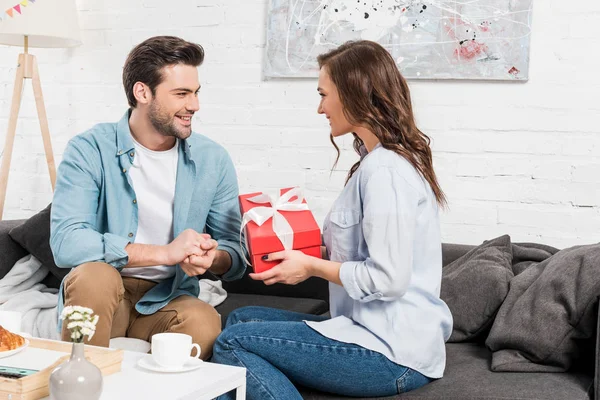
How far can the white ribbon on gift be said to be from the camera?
2027 millimetres

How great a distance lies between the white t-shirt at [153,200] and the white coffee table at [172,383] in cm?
62

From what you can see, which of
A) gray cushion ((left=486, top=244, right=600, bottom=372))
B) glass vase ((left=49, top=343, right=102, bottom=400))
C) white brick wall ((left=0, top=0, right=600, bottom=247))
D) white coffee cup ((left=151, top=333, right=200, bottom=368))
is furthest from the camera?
white brick wall ((left=0, top=0, right=600, bottom=247))

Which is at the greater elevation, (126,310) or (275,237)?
(275,237)

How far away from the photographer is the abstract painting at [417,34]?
9.57ft

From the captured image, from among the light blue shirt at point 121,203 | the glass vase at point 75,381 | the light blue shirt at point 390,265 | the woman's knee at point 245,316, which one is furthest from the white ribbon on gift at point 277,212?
the glass vase at point 75,381

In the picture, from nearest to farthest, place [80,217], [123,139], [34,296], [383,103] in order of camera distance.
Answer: [383,103] < [80,217] < [123,139] < [34,296]

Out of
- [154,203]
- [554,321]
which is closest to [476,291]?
[554,321]

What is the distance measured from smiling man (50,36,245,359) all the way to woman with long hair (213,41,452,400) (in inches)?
12.7

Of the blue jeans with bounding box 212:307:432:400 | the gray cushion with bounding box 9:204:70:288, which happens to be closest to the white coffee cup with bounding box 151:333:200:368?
the blue jeans with bounding box 212:307:432:400

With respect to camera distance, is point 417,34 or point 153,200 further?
point 417,34

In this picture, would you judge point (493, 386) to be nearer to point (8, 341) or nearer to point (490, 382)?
point (490, 382)

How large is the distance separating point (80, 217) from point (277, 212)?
59cm

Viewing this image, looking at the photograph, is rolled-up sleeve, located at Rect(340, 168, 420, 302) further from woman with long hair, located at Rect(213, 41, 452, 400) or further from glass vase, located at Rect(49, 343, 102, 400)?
glass vase, located at Rect(49, 343, 102, 400)

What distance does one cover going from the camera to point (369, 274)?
1848 mm
